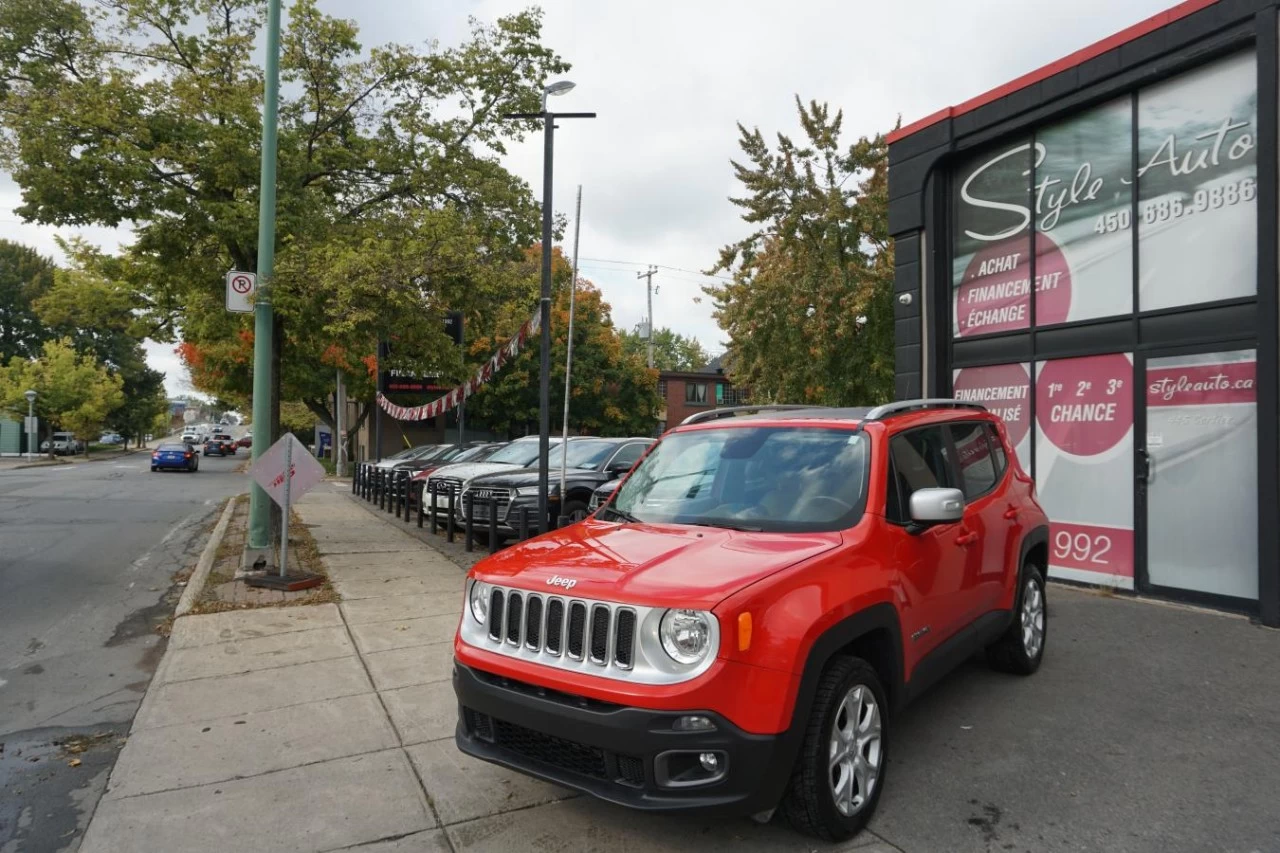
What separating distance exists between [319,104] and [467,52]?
7.28 feet

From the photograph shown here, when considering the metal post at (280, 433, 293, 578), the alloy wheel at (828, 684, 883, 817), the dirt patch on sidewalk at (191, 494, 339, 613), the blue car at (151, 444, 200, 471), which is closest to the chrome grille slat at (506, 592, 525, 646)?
the alloy wheel at (828, 684, 883, 817)

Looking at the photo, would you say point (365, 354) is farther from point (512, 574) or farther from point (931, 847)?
point (931, 847)

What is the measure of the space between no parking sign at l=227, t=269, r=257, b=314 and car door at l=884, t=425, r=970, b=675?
7.89 m

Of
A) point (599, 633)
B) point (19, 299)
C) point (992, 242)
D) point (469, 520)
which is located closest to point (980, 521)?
point (599, 633)

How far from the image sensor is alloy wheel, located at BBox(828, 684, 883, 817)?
3.24 m

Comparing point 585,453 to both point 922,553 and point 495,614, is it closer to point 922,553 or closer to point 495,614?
point 922,553

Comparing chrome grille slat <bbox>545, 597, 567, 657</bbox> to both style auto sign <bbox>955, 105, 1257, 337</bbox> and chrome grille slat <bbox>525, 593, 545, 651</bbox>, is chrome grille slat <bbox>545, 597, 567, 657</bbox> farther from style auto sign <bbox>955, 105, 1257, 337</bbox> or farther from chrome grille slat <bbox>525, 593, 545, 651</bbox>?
style auto sign <bbox>955, 105, 1257, 337</bbox>

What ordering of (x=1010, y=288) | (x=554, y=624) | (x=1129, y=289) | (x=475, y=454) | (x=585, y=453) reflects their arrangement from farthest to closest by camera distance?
(x=475, y=454) < (x=585, y=453) < (x=1010, y=288) < (x=1129, y=289) < (x=554, y=624)

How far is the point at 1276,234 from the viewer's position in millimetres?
6570

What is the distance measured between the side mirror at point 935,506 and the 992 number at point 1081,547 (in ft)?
18.0

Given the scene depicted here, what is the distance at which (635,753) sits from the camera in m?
2.91

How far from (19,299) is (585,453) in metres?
72.1

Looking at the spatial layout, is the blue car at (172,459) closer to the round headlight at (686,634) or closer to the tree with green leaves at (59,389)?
the tree with green leaves at (59,389)

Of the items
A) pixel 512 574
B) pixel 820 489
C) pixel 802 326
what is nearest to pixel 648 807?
pixel 512 574
